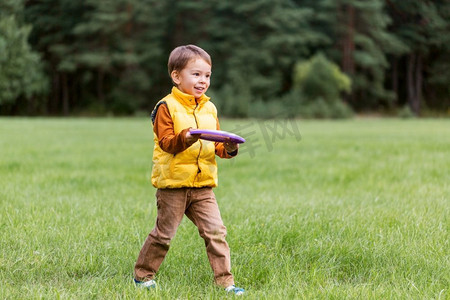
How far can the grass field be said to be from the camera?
3.12m

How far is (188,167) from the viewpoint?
3.13 meters

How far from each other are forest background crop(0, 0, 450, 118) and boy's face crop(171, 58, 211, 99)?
35.1 m

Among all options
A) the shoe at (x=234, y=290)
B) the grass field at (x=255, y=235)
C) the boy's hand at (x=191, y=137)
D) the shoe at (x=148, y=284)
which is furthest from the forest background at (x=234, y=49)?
the boy's hand at (x=191, y=137)

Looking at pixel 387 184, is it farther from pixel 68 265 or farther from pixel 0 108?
pixel 0 108

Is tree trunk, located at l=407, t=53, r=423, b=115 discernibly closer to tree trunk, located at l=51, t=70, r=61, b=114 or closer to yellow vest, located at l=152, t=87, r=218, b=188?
tree trunk, located at l=51, t=70, r=61, b=114

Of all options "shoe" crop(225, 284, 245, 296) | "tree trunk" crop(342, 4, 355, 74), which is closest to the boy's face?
"shoe" crop(225, 284, 245, 296)

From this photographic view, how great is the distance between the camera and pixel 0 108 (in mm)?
46594

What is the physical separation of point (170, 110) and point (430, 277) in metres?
1.97

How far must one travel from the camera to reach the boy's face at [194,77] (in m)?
3.12

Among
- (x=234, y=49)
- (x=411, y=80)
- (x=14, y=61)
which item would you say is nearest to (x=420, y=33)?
(x=411, y=80)

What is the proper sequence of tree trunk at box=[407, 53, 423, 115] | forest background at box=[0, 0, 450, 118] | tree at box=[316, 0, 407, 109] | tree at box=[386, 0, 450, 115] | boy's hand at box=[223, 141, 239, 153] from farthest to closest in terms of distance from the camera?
tree trunk at box=[407, 53, 423, 115] → tree at box=[386, 0, 450, 115] → tree at box=[316, 0, 407, 109] → forest background at box=[0, 0, 450, 118] → boy's hand at box=[223, 141, 239, 153]

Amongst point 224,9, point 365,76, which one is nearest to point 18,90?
point 224,9

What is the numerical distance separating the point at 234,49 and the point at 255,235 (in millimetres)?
41242

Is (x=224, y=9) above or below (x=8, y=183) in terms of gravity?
above
